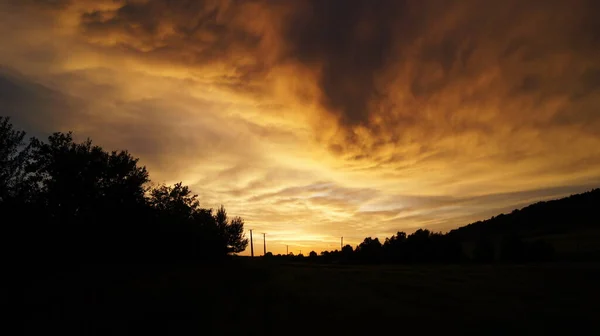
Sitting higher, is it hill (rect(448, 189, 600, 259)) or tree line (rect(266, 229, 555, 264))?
hill (rect(448, 189, 600, 259))

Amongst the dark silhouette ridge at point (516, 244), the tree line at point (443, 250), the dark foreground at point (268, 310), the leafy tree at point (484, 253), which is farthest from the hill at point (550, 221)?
the dark foreground at point (268, 310)

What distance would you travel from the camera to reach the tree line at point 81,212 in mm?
26047

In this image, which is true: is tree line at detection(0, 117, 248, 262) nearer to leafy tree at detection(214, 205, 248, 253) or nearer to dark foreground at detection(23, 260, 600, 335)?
dark foreground at detection(23, 260, 600, 335)

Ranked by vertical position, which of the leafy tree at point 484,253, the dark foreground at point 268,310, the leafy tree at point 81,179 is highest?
the leafy tree at point 81,179

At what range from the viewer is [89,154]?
131ft

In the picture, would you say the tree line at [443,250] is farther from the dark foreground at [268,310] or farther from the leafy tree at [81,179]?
the leafy tree at [81,179]

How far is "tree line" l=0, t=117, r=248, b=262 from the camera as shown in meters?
26.0

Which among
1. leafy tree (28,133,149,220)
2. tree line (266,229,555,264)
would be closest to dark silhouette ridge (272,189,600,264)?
tree line (266,229,555,264)

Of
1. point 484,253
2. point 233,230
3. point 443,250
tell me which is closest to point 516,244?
point 484,253

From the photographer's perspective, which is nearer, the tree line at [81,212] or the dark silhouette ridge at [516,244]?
the tree line at [81,212]

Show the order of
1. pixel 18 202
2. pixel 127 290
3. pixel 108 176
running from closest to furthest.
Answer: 1. pixel 127 290
2. pixel 18 202
3. pixel 108 176

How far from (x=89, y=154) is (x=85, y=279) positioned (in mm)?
23446

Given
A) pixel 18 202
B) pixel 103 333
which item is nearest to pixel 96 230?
pixel 18 202

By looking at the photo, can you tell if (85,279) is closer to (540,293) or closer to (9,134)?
(9,134)
